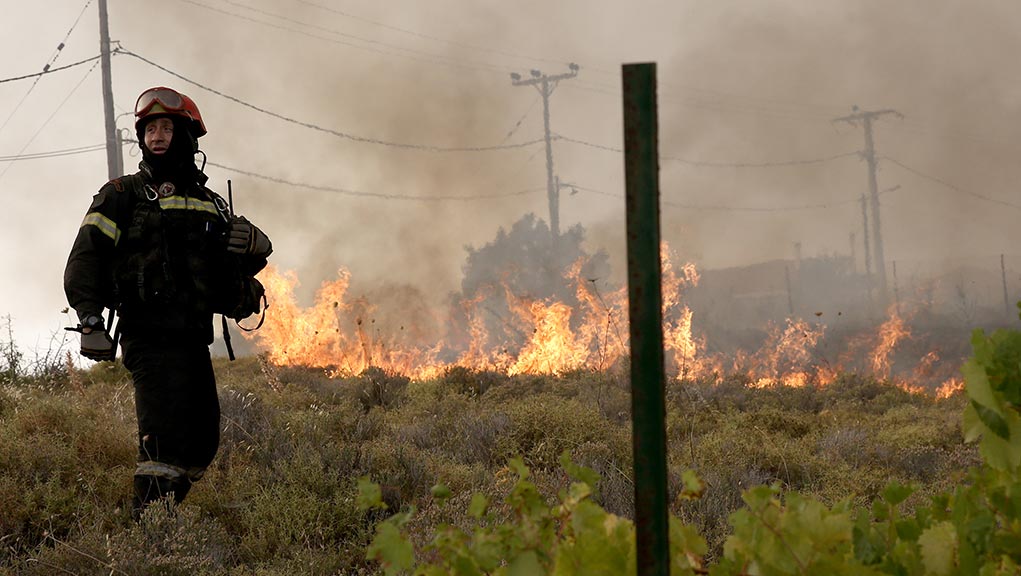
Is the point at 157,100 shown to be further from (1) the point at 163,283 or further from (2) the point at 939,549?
(2) the point at 939,549

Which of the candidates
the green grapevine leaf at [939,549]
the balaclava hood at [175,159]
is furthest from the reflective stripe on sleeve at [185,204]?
the green grapevine leaf at [939,549]

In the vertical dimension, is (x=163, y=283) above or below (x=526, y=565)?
above

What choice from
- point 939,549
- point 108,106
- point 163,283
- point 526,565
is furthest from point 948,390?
point 108,106

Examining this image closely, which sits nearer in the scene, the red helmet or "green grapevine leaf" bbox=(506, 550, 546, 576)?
"green grapevine leaf" bbox=(506, 550, 546, 576)

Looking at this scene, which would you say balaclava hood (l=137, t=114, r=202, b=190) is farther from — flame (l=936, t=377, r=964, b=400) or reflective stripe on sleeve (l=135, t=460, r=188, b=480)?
flame (l=936, t=377, r=964, b=400)

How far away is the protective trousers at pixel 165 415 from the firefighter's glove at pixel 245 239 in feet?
1.86

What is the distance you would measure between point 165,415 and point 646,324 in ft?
11.6

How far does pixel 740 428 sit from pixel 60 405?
5.89 metres

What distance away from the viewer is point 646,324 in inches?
51.3

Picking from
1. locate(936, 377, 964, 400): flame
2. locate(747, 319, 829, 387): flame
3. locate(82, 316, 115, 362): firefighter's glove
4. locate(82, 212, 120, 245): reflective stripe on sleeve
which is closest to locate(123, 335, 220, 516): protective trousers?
locate(82, 316, 115, 362): firefighter's glove

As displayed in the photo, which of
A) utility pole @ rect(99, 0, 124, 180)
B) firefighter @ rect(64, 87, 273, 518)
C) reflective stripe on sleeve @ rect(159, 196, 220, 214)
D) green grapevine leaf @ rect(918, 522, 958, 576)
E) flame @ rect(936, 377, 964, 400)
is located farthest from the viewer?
utility pole @ rect(99, 0, 124, 180)

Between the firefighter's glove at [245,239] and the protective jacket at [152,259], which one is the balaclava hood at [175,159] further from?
the firefighter's glove at [245,239]

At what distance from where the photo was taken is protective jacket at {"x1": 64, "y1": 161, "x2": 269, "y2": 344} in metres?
4.07

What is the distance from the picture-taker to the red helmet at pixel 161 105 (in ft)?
14.3
